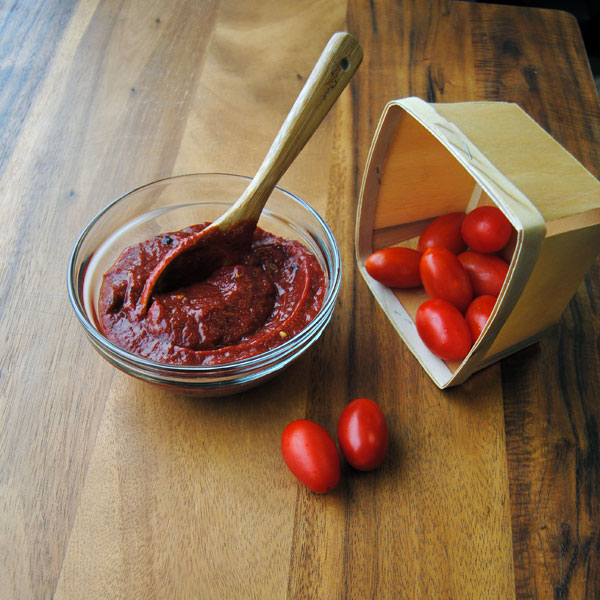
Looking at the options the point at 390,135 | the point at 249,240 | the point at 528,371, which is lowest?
the point at 528,371

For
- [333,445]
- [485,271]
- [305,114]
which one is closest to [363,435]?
[333,445]

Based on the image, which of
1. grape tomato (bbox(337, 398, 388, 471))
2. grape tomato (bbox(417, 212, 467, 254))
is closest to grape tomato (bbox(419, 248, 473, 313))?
grape tomato (bbox(417, 212, 467, 254))

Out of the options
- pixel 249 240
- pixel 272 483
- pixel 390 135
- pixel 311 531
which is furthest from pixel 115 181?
pixel 311 531

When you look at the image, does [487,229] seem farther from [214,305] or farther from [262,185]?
[214,305]

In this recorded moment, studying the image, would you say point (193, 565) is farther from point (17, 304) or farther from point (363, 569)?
point (17, 304)

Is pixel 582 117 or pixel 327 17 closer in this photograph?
pixel 582 117

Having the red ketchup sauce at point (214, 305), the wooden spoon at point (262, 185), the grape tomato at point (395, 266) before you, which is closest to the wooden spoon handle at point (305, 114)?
the wooden spoon at point (262, 185)

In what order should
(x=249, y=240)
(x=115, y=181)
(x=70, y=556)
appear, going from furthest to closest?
(x=115, y=181)
(x=249, y=240)
(x=70, y=556)

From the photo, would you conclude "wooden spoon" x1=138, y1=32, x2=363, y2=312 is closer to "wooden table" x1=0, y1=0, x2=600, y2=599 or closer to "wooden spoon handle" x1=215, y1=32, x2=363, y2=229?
"wooden spoon handle" x1=215, y1=32, x2=363, y2=229
